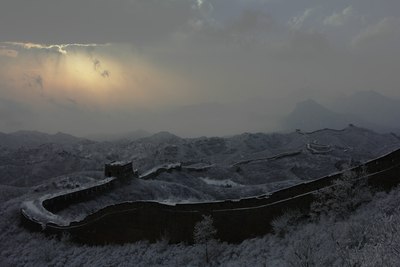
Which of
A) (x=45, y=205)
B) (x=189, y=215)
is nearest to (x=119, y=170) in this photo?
(x=45, y=205)

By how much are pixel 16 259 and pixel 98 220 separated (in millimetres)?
9534

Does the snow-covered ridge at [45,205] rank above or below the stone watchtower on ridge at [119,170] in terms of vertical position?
below

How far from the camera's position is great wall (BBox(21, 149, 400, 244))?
1500 inches

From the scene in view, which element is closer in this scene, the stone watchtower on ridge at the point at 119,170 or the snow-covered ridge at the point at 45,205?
the snow-covered ridge at the point at 45,205

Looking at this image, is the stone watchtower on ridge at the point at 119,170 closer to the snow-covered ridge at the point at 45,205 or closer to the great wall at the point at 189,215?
the snow-covered ridge at the point at 45,205

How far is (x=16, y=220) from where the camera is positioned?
58969 mm

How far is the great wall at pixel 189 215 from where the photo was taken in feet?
125

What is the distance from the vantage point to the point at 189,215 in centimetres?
4516

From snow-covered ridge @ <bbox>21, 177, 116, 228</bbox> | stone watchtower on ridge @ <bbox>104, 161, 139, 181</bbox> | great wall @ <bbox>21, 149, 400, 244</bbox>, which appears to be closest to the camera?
great wall @ <bbox>21, 149, 400, 244</bbox>

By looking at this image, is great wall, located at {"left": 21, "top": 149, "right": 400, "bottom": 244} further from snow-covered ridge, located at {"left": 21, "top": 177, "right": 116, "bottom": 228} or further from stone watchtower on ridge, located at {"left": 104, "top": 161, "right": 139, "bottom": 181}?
stone watchtower on ridge, located at {"left": 104, "top": 161, "right": 139, "bottom": 181}

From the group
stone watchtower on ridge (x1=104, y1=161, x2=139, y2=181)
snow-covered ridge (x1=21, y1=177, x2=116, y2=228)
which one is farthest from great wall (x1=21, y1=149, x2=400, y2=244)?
stone watchtower on ridge (x1=104, y1=161, x2=139, y2=181)

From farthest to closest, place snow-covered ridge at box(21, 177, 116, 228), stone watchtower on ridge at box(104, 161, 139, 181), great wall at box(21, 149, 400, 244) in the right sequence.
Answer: stone watchtower on ridge at box(104, 161, 139, 181)
snow-covered ridge at box(21, 177, 116, 228)
great wall at box(21, 149, 400, 244)

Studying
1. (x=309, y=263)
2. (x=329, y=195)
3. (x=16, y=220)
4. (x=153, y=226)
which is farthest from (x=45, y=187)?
(x=309, y=263)

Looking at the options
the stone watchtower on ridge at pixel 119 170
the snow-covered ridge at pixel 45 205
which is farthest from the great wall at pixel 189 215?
the stone watchtower on ridge at pixel 119 170
